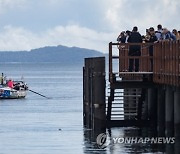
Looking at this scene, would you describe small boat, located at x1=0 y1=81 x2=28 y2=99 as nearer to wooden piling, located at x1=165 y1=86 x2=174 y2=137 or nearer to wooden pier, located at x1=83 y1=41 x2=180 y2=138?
wooden pier, located at x1=83 y1=41 x2=180 y2=138

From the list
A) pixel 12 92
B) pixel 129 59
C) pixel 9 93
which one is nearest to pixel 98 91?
pixel 129 59

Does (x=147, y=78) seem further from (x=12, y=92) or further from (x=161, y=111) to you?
(x=12, y=92)

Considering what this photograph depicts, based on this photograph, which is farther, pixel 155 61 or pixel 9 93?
pixel 9 93

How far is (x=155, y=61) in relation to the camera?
39031 mm

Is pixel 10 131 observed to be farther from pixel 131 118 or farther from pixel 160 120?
pixel 160 120

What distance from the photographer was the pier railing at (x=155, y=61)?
36406 mm

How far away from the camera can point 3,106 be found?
7506 centimetres

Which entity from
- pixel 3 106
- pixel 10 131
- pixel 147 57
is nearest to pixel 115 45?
pixel 147 57

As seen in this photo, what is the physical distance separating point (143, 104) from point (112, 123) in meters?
2.87
